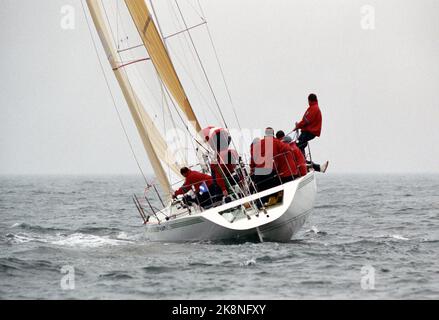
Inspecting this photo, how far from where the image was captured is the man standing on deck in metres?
16.6

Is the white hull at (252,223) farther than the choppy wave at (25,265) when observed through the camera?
Yes

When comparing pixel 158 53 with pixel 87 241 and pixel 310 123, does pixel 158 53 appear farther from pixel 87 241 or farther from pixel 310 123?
pixel 87 241

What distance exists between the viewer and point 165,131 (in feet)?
61.9

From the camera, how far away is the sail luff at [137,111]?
1878cm

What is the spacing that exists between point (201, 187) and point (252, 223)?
1705mm

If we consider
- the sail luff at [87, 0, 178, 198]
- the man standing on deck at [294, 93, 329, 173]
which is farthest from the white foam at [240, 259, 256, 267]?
the sail luff at [87, 0, 178, 198]

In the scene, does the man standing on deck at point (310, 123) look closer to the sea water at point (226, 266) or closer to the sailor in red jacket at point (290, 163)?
the sailor in red jacket at point (290, 163)

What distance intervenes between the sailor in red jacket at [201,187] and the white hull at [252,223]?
1.96 ft

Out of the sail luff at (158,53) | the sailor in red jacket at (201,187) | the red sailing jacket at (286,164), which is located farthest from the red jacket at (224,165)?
the sail luff at (158,53)

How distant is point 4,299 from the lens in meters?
10.7

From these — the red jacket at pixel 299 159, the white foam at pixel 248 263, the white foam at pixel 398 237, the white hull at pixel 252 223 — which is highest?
the red jacket at pixel 299 159

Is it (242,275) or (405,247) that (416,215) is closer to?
(405,247)
